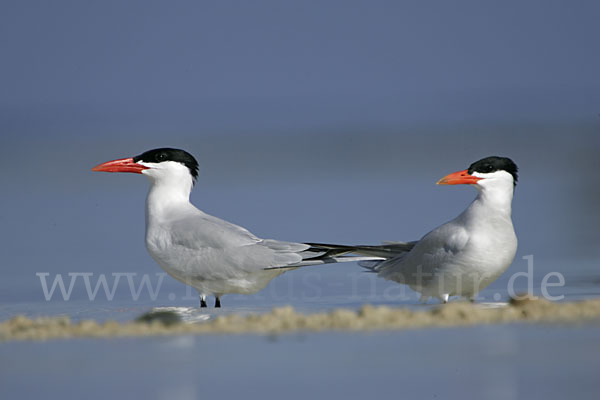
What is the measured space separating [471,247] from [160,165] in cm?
237

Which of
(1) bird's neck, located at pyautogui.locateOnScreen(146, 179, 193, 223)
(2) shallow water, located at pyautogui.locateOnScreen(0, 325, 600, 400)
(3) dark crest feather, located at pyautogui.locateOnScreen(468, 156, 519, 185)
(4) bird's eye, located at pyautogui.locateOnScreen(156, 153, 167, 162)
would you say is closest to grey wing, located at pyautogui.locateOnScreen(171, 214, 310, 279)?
(1) bird's neck, located at pyautogui.locateOnScreen(146, 179, 193, 223)

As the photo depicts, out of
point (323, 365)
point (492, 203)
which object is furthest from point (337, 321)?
point (492, 203)

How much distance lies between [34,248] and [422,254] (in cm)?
426

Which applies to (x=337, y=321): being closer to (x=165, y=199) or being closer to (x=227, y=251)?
(x=227, y=251)

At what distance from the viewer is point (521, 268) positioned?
8.23 metres

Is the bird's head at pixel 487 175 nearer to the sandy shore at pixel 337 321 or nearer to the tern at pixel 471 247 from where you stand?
the tern at pixel 471 247

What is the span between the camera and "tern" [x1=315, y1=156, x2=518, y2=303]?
6652 mm

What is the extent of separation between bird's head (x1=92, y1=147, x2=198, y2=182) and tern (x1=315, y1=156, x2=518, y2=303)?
1330 mm

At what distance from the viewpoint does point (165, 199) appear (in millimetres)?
7438

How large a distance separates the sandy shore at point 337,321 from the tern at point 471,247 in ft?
2.88

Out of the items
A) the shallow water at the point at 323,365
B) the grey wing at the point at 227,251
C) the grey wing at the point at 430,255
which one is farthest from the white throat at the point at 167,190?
the shallow water at the point at 323,365

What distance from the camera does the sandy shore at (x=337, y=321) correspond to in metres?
5.38

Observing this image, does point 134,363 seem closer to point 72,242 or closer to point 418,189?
point 72,242

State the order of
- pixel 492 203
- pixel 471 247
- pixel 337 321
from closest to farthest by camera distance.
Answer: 1. pixel 337 321
2. pixel 471 247
3. pixel 492 203
